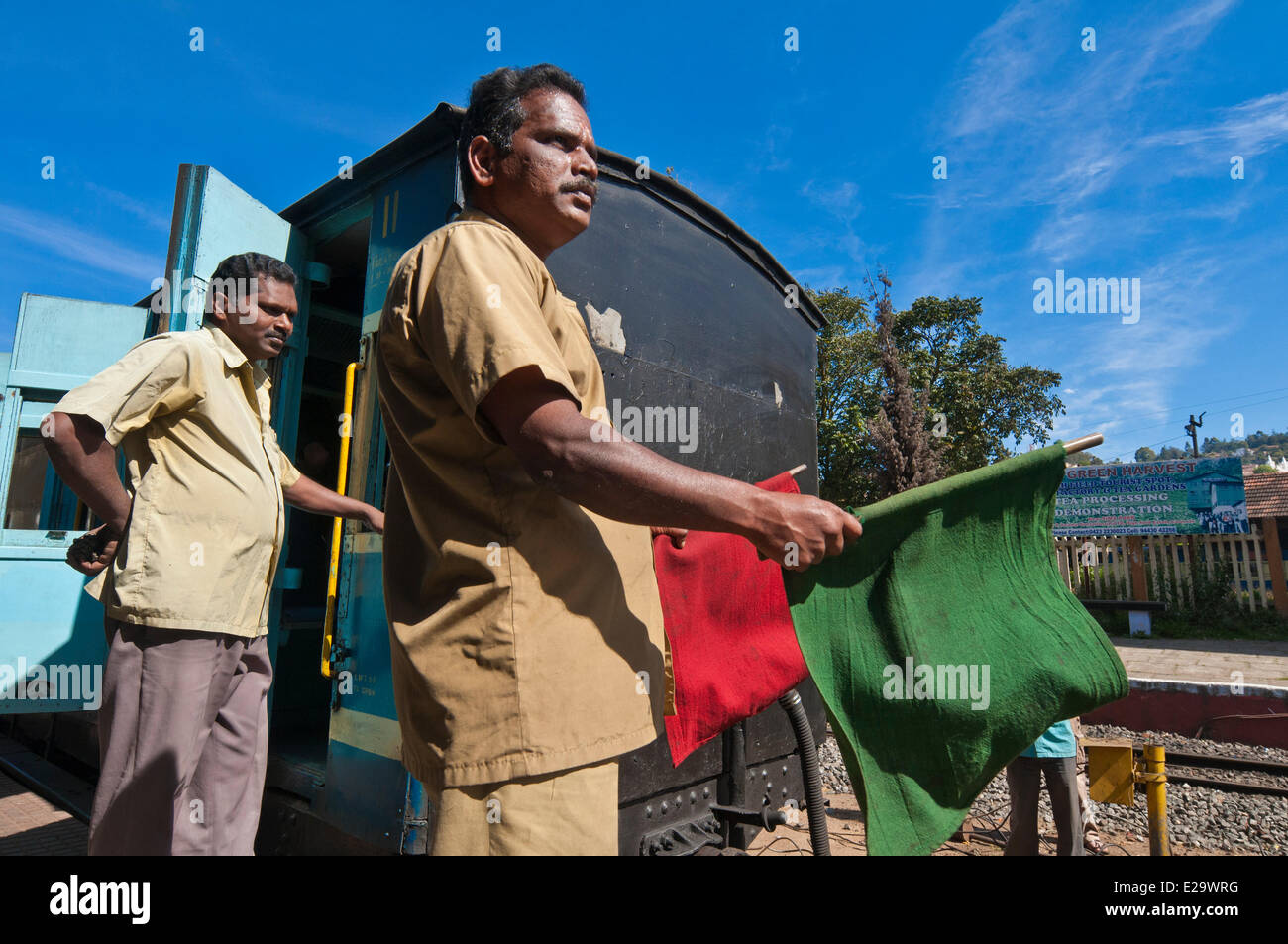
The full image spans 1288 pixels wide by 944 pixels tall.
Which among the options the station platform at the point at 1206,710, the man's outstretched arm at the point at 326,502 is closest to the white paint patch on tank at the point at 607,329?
the man's outstretched arm at the point at 326,502

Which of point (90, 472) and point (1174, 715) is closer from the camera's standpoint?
point (90, 472)

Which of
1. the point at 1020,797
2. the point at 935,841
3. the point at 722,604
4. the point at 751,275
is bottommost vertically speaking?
the point at 1020,797

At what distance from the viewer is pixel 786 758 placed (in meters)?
3.55

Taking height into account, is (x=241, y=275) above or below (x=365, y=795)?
above

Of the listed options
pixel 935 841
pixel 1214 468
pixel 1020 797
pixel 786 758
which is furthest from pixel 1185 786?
pixel 1214 468

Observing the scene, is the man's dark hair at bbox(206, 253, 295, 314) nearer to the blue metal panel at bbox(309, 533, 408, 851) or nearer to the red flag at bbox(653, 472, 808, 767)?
the blue metal panel at bbox(309, 533, 408, 851)

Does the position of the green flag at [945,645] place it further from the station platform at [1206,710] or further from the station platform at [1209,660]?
the station platform at [1209,660]

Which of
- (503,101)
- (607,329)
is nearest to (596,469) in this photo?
(503,101)

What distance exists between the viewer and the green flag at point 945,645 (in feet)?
4.96

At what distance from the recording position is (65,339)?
4090 millimetres

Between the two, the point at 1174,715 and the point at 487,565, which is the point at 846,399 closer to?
the point at 1174,715

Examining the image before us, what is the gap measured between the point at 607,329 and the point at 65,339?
340 centimetres
